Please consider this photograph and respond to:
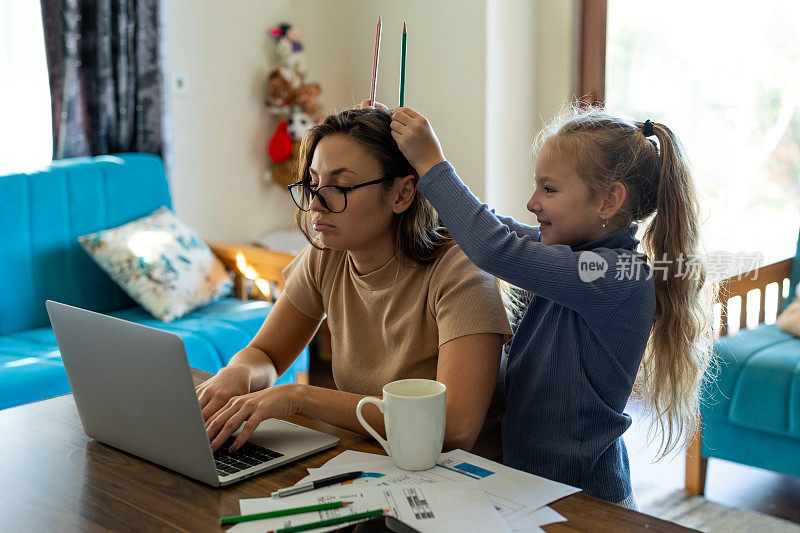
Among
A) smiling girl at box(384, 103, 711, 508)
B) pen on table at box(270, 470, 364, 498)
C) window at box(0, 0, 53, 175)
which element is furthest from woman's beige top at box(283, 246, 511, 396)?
window at box(0, 0, 53, 175)

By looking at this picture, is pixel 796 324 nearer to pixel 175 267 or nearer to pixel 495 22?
pixel 495 22

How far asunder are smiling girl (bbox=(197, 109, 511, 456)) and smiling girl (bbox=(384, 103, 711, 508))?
10 centimetres

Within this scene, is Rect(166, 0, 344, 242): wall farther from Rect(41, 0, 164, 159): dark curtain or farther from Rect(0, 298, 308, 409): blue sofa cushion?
Rect(0, 298, 308, 409): blue sofa cushion

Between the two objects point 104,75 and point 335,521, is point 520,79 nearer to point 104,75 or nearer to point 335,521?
point 104,75

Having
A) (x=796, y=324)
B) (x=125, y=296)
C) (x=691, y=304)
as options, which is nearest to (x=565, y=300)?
(x=691, y=304)

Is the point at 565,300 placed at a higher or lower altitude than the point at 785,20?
lower

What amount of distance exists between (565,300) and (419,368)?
319 mm

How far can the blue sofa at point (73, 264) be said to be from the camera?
2.54 meters

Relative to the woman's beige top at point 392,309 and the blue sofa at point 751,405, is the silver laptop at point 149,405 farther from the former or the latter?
the blue sofa at point 751,405

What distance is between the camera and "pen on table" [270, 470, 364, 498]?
3.05ft

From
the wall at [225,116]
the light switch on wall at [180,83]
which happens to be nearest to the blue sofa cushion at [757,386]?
the wall at [225,116]

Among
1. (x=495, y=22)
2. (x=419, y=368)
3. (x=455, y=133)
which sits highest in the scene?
(x=495, y=22)

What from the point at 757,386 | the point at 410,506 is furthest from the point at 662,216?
the point at 757,386

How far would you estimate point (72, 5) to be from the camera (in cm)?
283
